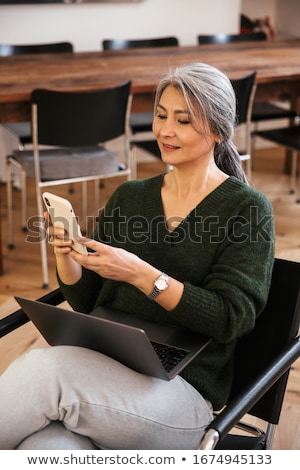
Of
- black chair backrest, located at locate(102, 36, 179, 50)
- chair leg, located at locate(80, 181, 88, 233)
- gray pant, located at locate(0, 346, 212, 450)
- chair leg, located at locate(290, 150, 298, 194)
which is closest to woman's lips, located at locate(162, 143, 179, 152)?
gray pant, located at locate(0, 346, 212, 450)

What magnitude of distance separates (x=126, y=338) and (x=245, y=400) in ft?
0.80

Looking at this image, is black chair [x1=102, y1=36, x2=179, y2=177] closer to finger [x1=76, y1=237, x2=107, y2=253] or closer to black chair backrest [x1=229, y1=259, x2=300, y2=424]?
black chair backrest [x1=229, y1=259, x2=300, y2=424]

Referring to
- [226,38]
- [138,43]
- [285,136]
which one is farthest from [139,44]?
[285,136]

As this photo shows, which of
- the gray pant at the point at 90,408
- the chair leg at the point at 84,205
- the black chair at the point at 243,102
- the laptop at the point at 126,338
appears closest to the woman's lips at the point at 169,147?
the laptop at the point at 126,338

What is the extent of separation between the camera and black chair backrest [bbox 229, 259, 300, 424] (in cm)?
166

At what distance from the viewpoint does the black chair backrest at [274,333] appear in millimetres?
1660

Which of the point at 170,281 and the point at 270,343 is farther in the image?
the point at 270,343

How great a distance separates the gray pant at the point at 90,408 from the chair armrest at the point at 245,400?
0.12 m

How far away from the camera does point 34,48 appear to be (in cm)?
414

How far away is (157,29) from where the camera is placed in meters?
4.84

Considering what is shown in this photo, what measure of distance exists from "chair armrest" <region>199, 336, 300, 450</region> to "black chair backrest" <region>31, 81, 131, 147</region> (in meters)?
1.73

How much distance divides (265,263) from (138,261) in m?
0.27

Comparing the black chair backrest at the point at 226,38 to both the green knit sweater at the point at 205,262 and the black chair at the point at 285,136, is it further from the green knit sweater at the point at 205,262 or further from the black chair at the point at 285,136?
the green knit sweater at the point at 205,262

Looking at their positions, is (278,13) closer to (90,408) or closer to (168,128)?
(168,128)
